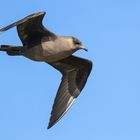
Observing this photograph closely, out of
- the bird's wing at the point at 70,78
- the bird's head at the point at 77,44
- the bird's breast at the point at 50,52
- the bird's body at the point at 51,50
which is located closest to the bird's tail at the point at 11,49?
the bird's body at the point at 51,50

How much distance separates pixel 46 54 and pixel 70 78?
291 centimetres

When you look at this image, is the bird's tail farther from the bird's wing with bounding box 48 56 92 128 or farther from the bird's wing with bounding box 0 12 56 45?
the bird's wing with bounding box 48 56 92 128

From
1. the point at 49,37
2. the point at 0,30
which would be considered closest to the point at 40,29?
the point at 49,37

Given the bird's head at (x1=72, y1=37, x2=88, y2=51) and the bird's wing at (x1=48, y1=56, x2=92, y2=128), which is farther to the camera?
the bird's wing at (x1=48, y1=56, x2=92, y2=128)

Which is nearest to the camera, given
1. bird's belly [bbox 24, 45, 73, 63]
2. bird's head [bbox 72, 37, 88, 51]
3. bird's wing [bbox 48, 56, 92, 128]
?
bird's belly [bbox 24, 45, 73, 63]

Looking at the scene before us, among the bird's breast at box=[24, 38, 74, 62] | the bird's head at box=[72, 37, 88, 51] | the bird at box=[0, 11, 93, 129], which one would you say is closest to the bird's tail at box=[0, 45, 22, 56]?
the bird at box=[0, 11, 93, 129]

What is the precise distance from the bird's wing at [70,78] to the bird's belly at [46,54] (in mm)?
2195

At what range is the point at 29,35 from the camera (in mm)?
18328

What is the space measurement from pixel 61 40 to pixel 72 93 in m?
2.58

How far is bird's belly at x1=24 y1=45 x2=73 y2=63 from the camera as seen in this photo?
17.6 meters

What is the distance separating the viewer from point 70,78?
803 inches

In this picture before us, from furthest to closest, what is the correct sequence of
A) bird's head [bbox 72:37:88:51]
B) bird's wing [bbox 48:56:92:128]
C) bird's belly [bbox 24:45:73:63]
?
1. bird's wing [bbox 48:56:92:128]
2. bird's head [bbox 72:37:88:51]
3. bird's belly [bbox 24:45:73:63]

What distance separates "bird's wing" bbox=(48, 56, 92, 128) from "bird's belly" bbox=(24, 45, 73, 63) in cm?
219

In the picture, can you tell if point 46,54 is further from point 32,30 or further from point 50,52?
point 32,30
